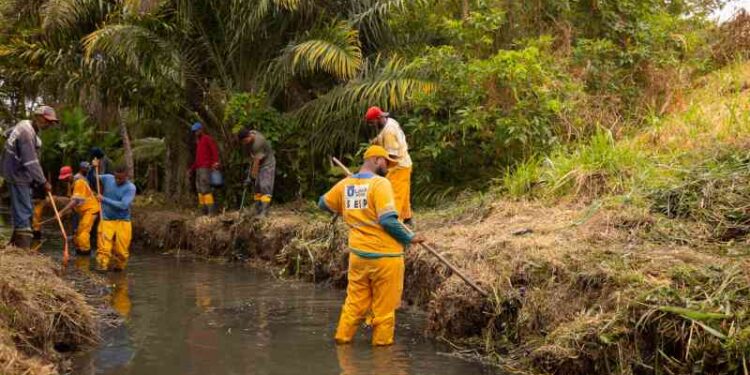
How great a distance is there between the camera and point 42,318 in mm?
6805

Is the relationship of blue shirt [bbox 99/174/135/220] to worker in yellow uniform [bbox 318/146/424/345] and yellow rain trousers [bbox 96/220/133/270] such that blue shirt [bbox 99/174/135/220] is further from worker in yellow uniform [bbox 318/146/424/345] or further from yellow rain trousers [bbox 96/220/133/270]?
worker in yellow uniform [bbox 318/146/424/345]

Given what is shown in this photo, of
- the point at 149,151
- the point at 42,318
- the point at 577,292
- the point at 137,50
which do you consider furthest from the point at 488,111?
the point at 149,151

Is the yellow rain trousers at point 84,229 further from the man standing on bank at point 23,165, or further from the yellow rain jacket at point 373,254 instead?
→ the yellow rain jacket at point 373,254

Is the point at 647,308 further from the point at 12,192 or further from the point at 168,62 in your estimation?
the point at 168,62

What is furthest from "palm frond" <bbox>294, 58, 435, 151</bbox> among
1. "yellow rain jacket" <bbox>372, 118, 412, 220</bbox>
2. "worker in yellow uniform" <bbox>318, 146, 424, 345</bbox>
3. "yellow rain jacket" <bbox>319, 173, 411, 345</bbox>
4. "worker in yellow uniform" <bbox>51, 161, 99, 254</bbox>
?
"yellow rain jacket" <bbox>319, 173, 411, 345</bbox>

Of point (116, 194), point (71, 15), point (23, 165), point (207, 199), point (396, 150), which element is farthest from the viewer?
point (71, 15)

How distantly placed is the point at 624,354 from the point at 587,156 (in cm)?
499

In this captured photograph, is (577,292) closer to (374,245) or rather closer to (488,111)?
(374,245)

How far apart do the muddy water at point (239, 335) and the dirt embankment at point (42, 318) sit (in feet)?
0.69

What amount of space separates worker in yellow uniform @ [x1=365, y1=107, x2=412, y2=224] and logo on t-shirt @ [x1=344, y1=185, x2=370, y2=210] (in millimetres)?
2829

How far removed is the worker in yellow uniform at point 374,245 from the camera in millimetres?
7422

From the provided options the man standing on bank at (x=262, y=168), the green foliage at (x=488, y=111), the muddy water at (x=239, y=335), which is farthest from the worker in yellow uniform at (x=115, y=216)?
the green foliage at (x=488, y=111)

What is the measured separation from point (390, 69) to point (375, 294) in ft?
22.9

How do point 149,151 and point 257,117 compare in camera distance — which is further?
point 149,151
